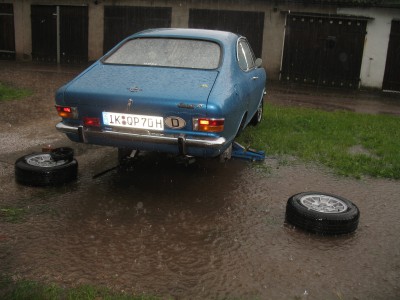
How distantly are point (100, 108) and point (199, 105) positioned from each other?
1.03 metres

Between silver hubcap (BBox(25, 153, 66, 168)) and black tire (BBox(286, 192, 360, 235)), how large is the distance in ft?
8.60

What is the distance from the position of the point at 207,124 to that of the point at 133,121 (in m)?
0.75

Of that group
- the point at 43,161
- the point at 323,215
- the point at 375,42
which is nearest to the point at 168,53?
the point at 43,161

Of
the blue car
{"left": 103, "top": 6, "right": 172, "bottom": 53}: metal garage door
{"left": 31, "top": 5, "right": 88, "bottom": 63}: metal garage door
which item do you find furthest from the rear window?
{"left": 31, "top": 5, "right": 88, "bottom": 63}: metal garage door

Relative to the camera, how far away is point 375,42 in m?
14.7

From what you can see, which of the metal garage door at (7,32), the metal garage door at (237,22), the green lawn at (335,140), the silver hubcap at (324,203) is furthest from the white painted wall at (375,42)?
the metal garage door at (7,32)

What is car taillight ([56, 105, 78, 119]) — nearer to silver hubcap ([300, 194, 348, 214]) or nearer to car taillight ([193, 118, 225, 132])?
car taillight ([193, 118, 225, 132])

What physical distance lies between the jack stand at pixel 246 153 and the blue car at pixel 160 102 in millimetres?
814

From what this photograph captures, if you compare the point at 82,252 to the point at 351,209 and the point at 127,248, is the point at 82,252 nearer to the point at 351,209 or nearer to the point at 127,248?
the point at 127,248

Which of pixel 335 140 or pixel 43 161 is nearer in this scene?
pixel 43 161

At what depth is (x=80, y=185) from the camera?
4.89 meters

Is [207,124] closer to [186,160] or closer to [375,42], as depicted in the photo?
[186,160]

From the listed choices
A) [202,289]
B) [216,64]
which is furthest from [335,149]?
[202,289]

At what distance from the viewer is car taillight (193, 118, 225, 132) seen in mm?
4188
